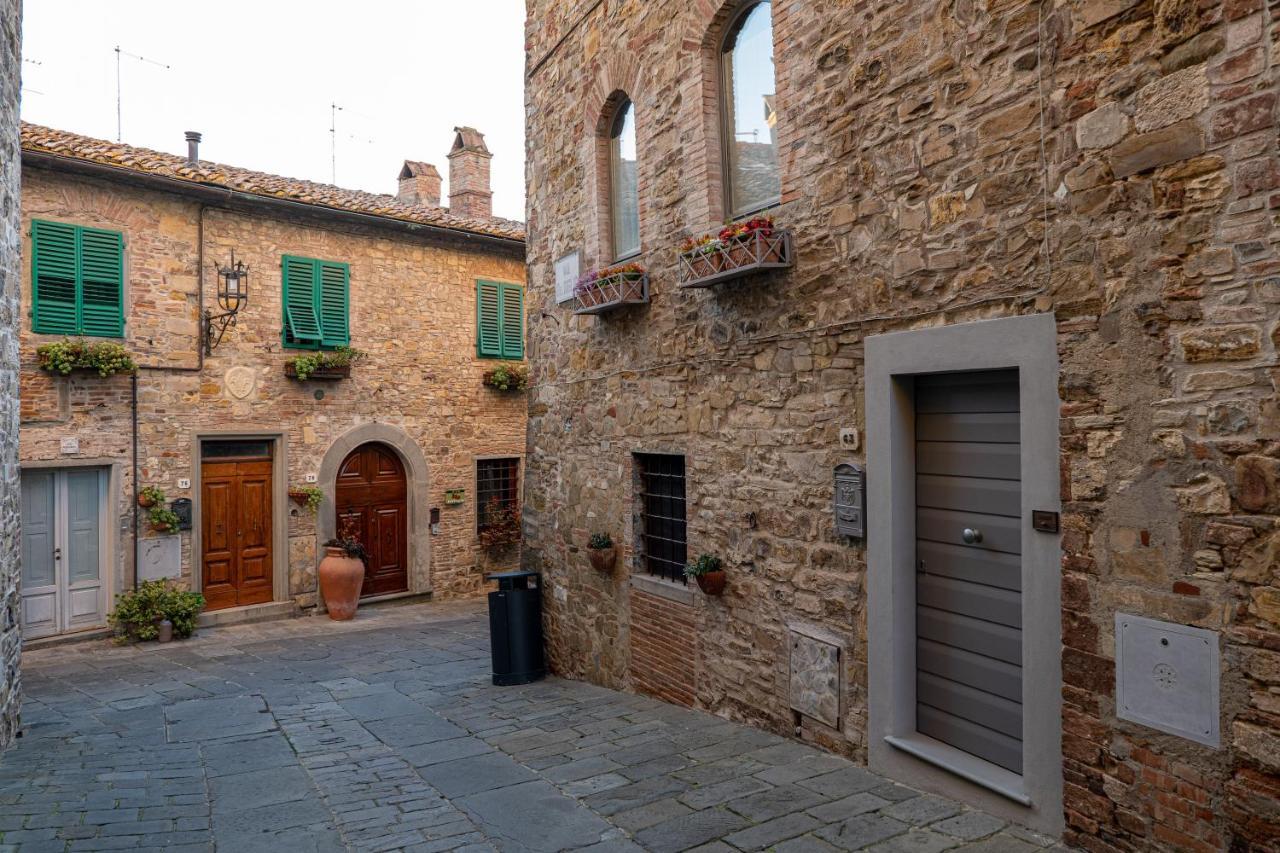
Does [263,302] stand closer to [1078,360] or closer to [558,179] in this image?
[558,179]

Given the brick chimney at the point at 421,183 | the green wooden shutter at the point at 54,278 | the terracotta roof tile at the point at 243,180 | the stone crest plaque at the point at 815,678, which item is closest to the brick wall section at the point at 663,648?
the stone crest plaque at the point at 815,678

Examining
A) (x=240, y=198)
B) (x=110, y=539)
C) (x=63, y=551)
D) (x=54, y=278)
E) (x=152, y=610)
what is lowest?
(x=152, y=610)

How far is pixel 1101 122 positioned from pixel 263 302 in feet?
36.2

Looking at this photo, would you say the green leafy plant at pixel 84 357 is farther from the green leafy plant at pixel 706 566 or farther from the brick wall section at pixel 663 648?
the green leafy plant at pixel 706 566

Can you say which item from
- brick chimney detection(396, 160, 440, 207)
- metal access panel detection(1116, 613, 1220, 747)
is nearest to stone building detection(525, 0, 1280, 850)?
metal access panel detection(1116, 613, 1220, 747)

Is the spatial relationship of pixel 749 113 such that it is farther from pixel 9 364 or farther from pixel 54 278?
pixel 54 278

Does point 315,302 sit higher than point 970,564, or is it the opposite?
point 315,302

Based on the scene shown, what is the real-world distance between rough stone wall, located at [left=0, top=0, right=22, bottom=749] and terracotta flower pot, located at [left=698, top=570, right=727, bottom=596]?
4871 mm

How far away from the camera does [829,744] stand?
5.01m

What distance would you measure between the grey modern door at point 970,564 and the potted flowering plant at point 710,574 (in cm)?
151

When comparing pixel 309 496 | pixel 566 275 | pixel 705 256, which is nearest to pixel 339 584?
pixel 309 496

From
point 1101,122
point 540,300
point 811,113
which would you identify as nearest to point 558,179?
point 540,300

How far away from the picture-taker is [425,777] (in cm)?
522

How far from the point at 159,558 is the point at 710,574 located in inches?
327
